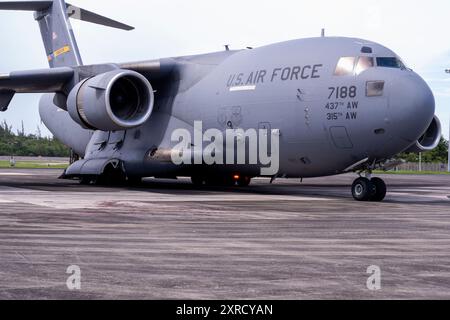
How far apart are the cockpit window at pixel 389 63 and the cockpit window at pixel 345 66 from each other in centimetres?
65

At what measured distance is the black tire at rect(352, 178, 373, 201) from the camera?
1741 cm

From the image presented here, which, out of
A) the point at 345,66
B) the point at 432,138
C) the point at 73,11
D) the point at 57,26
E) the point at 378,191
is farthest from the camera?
the point at 73,11

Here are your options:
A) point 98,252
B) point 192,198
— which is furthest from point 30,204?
point 98,252

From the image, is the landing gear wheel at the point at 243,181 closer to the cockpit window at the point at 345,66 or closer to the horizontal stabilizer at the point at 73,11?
the cockpit window at the point at 345,66

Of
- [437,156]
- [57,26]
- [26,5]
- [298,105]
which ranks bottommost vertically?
[298,105]

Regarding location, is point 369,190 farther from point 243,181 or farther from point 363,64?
point 243,181

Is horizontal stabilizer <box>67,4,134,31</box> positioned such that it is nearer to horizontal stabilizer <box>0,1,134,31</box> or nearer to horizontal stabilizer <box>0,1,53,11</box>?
horizontal stabilizer <box>0,1,134,31</box>

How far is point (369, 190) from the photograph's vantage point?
685 inches

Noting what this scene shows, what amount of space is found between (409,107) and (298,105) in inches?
121

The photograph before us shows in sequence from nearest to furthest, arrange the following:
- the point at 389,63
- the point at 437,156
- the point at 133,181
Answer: the point at 389,63
the point at 133,181
the point at 437,156

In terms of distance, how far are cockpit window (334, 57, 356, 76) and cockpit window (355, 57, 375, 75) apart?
0.48ft

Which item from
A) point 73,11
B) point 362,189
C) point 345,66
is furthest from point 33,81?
point 362,189

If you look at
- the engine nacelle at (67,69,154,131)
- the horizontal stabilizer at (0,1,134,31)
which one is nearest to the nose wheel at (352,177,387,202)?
the engine nacelle at (67,69,154,131)

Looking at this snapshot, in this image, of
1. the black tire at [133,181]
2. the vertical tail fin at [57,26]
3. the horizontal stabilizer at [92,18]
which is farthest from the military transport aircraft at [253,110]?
the horizontal stabilizer at [92,18]
